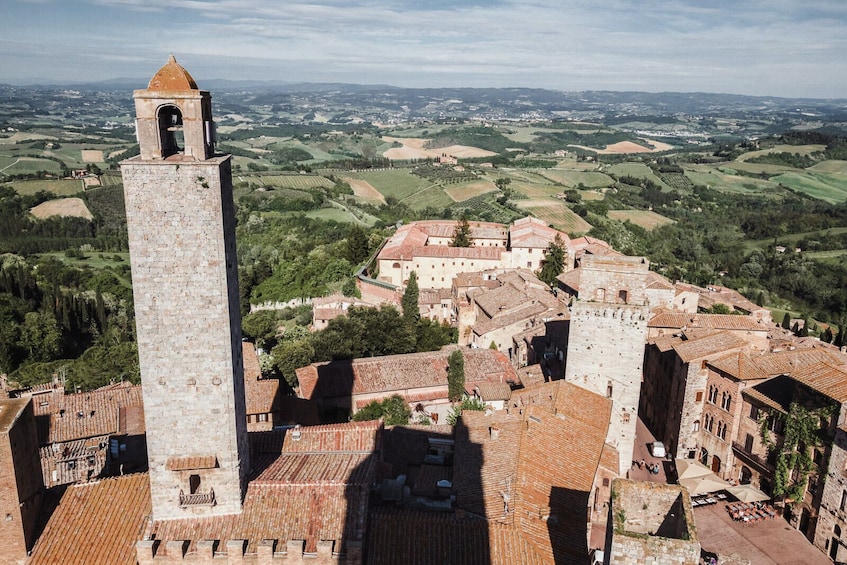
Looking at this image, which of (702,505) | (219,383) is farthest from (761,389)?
(219,383)

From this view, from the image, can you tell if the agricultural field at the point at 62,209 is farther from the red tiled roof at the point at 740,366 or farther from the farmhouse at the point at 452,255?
the red tiled roof at the point at 740,366

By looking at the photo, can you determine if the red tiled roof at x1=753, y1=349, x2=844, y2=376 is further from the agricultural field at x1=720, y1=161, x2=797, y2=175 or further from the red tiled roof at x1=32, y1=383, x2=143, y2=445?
the agricultural field at x1=720, y1=161, x2=797, y2=175

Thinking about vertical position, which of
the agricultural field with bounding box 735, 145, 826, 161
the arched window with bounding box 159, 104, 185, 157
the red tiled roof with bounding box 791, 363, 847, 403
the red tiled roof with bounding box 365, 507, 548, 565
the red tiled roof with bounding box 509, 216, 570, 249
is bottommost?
the red tiled roof with bounding box 509, 216, 570, 249

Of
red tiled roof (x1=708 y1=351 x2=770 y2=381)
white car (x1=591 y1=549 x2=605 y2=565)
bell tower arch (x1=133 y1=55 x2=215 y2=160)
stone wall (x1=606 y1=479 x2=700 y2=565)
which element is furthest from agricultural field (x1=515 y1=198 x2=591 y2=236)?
bell tower arch (x1=133 y1=55 x2=215 y2=160)

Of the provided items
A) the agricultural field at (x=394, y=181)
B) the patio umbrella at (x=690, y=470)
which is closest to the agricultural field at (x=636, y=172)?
the agricultural field at (x=394, y=181)

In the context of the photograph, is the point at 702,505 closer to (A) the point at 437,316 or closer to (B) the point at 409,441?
(B) the point at 409,441

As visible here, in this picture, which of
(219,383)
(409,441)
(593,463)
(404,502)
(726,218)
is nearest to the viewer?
(219,383)
